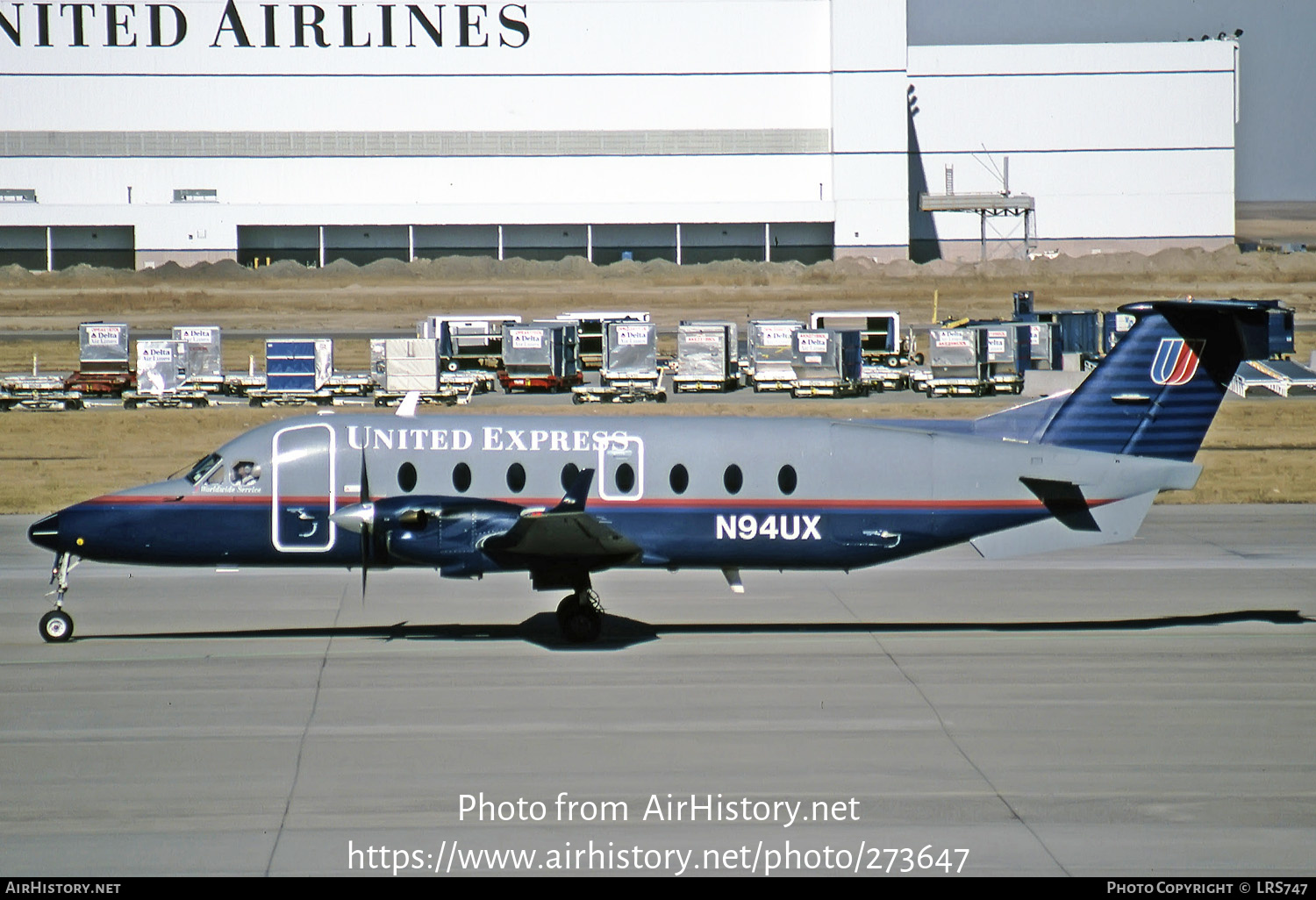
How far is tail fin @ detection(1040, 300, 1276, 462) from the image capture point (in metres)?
19.2

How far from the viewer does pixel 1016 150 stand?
108 m

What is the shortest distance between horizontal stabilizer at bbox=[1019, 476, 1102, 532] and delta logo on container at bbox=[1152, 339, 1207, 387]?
192cm

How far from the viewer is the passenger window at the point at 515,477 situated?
739 inches

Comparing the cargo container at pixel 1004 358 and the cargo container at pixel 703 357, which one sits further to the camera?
the cargo container at pixel 1004 358

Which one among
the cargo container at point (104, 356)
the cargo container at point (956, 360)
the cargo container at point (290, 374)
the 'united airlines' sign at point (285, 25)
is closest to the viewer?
the cargo container at point (290, 374)

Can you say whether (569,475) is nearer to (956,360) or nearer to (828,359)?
(828,359)

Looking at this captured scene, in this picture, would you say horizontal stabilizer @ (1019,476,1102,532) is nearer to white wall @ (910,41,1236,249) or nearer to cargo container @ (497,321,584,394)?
cargo container @ (497,321,584,394)

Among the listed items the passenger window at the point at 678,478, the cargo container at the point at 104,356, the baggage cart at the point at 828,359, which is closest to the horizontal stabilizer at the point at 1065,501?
the passenger window at the point at 678,478

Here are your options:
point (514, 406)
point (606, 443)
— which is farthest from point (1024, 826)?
point (514, 406)

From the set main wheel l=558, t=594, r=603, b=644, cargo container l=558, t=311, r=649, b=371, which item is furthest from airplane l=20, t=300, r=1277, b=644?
cargo container l=558, t=311, r=649, b=371

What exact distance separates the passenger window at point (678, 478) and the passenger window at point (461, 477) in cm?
259

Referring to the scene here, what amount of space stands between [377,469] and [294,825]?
735cm

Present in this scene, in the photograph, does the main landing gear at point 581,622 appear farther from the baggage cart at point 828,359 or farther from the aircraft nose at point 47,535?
the baggage cart at point 828,359

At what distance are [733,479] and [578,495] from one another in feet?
8.24
